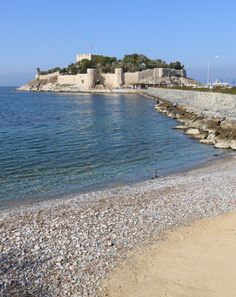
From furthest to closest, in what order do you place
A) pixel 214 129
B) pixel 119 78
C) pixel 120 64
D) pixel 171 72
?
1. pixel 120 64
2. pixel 171 72
3. pixel 119 78
4. pixel 214 129

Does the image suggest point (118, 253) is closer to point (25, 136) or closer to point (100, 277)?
point (100, 277)

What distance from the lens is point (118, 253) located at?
941 cm

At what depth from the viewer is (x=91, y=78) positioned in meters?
141

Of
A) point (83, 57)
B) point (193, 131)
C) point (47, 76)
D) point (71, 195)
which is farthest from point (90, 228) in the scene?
point (47, 76)

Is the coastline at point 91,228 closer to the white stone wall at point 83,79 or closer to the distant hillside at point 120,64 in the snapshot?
the white stone wall at point 83,79

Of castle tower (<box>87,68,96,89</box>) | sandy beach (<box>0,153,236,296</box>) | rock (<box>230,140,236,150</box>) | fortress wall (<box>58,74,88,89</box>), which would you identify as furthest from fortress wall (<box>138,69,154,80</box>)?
sandy beach (<box>0,153,236,296</box>)

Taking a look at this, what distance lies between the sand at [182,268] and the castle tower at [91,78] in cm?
13212

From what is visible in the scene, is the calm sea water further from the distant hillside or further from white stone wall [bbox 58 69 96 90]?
the distant hillside

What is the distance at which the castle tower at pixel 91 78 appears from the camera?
460 feet

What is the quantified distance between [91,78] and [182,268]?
444 feet

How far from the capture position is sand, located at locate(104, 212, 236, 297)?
7.89 meters

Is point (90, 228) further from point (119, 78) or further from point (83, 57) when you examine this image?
point (83, 57)

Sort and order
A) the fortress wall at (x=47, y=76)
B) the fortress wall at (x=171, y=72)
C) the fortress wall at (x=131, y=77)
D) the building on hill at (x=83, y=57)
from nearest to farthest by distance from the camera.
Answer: the fortress wall at (x=131, y=77) → the fortress wall at (x=171, y=72) → the building on hill at (x=83, y=57) → the fortress wall at (x=47, y=76)

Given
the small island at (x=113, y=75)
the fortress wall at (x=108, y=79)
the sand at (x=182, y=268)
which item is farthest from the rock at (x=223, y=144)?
the fortress wall at (x=108, y=79)
